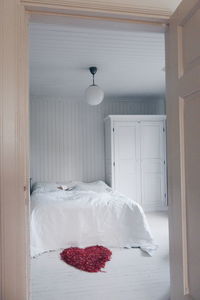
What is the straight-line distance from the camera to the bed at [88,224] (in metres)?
3.04

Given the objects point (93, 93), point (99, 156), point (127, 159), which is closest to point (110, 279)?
point (93, 93)

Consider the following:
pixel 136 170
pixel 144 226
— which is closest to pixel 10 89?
pixel 144 226

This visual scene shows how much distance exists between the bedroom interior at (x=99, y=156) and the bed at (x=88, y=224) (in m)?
0.01

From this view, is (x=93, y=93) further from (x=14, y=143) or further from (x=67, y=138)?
(x=14, y=143)

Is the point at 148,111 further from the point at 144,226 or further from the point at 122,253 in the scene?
the point at 122,253

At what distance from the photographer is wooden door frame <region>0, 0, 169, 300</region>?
1084 millimetres

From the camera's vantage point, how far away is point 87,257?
9.04 feet

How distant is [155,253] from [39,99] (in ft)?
12.0

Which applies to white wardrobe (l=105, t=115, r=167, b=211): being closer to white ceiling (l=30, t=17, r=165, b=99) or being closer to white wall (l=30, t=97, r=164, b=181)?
white wall (l=30, t=97, r=164, b=181)

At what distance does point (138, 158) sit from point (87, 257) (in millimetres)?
2635

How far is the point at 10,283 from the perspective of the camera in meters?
1.08

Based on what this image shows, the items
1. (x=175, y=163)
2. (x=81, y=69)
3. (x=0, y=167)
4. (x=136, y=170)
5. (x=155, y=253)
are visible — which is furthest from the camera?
(x=136, y=170)

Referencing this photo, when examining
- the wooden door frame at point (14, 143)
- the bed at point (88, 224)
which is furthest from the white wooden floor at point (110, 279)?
the wooden door frame at point (14, 143)

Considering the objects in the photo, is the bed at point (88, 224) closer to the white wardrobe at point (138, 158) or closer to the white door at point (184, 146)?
the white wardrobe at point (138, 158)
